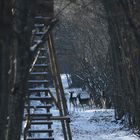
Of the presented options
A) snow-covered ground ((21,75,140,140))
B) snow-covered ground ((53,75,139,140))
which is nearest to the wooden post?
snow-covered ground ((21,75,140,140))

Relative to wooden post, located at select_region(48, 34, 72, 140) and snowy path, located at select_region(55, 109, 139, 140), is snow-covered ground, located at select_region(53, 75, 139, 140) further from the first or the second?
Answer: wooden post, located at select_region(48, 34, 72, 140)

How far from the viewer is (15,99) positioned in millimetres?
7477

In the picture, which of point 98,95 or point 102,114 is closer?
point 102,114

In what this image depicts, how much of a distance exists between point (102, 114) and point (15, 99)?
2360 cm

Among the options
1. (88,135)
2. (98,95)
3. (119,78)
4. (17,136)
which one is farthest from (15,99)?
(98,95)

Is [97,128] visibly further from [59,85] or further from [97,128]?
[59,85]

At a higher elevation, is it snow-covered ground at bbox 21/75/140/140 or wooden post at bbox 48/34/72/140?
wooden post at bbox 48/34/72/140

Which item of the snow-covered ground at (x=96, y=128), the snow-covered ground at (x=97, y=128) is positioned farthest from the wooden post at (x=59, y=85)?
the snow-covered ground at (x=97, y=128)

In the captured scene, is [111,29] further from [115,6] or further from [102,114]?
[115,6]

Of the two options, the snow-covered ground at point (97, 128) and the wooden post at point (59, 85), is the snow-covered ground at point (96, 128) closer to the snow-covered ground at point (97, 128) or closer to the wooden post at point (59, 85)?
the snow-covered ground at point (97, 128)

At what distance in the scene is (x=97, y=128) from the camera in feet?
81.6

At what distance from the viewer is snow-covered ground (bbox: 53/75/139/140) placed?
71.2 ft

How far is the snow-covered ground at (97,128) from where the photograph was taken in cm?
2170

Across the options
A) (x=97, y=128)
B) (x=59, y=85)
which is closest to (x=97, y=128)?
(x=97, y=128)
